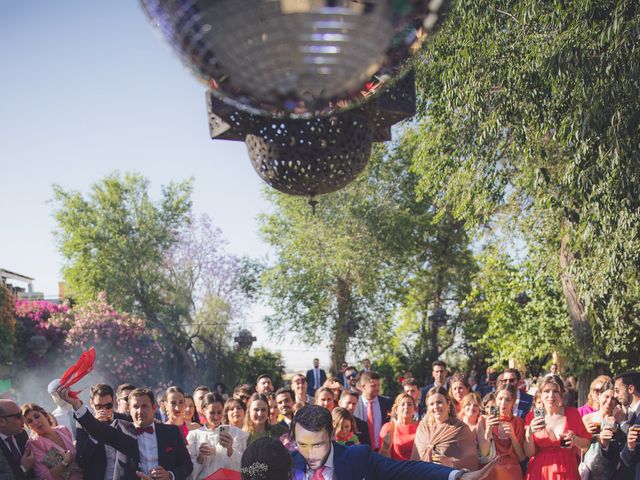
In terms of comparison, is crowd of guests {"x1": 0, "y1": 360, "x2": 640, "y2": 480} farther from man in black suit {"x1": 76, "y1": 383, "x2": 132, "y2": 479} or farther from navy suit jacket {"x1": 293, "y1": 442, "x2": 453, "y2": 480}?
navy suit jacket {"x1": 293, "y1": 442, "x2": 453, "y2": 480}

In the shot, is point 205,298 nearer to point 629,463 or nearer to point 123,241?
point 123,241

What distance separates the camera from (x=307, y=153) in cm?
274

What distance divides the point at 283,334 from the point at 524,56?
2071 centimetres

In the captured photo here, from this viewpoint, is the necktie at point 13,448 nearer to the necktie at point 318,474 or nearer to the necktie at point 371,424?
the necktie at point 318,474

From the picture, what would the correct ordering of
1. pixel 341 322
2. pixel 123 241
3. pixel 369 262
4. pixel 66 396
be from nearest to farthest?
pixel 66 396 < pixel 369 262 < pixel 341 322 < pixel 123 241

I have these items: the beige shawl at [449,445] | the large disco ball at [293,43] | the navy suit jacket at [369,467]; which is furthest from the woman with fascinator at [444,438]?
the large disco ball at [293,43]

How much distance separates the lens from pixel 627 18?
7184mm

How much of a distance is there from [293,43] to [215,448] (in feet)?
18.9

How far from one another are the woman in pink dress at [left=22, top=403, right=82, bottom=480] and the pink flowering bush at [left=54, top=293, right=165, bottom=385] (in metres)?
16.9

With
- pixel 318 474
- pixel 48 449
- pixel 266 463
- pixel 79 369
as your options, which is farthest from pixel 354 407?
pixel 266 463

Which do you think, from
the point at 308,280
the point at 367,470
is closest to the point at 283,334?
the point at 308,280

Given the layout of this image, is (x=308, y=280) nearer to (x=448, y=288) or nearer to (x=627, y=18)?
(x=448, y=288)

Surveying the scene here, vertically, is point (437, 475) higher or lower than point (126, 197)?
lower

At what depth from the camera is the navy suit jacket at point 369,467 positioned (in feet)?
11.8
